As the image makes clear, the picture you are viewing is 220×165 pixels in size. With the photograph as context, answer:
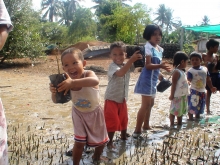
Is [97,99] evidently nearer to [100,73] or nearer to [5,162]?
[5,162]

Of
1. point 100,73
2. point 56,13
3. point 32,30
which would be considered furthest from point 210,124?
point 56,13

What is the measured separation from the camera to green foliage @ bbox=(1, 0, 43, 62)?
14822 mm

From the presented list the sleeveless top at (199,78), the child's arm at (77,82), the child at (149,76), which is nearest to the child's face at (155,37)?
the child at (149,76)

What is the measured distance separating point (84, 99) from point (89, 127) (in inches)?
12.0

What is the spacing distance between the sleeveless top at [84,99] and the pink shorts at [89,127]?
0.07 metres

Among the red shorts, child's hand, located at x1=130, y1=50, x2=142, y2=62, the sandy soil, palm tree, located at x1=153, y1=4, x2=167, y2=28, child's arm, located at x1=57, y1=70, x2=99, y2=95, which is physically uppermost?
palm tree, located at x1=153, y1=4, x2=167, y2=28

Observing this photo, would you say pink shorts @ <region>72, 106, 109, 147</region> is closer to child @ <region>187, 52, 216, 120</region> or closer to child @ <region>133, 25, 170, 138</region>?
child @ <region>133, 25, 170, 138</region>

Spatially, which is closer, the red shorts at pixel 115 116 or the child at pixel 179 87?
the red shorts at pixel 115 116

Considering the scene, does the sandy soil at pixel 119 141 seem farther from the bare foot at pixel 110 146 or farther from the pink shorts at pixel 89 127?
Answer: the pink shorts at pixel 89 127

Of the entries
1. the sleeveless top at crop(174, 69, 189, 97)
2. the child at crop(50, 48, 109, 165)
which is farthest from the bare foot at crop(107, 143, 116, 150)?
the sleeveless top at crop(174, 69, 189, 97)

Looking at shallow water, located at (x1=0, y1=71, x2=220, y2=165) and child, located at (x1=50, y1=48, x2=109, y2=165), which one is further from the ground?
child, located at (x1=50, y1=48, x2=109, y2=165)

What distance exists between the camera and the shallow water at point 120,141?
307cm

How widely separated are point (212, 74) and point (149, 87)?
92.1 inches

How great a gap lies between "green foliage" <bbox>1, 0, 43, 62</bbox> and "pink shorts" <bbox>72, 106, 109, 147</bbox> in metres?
13.4
